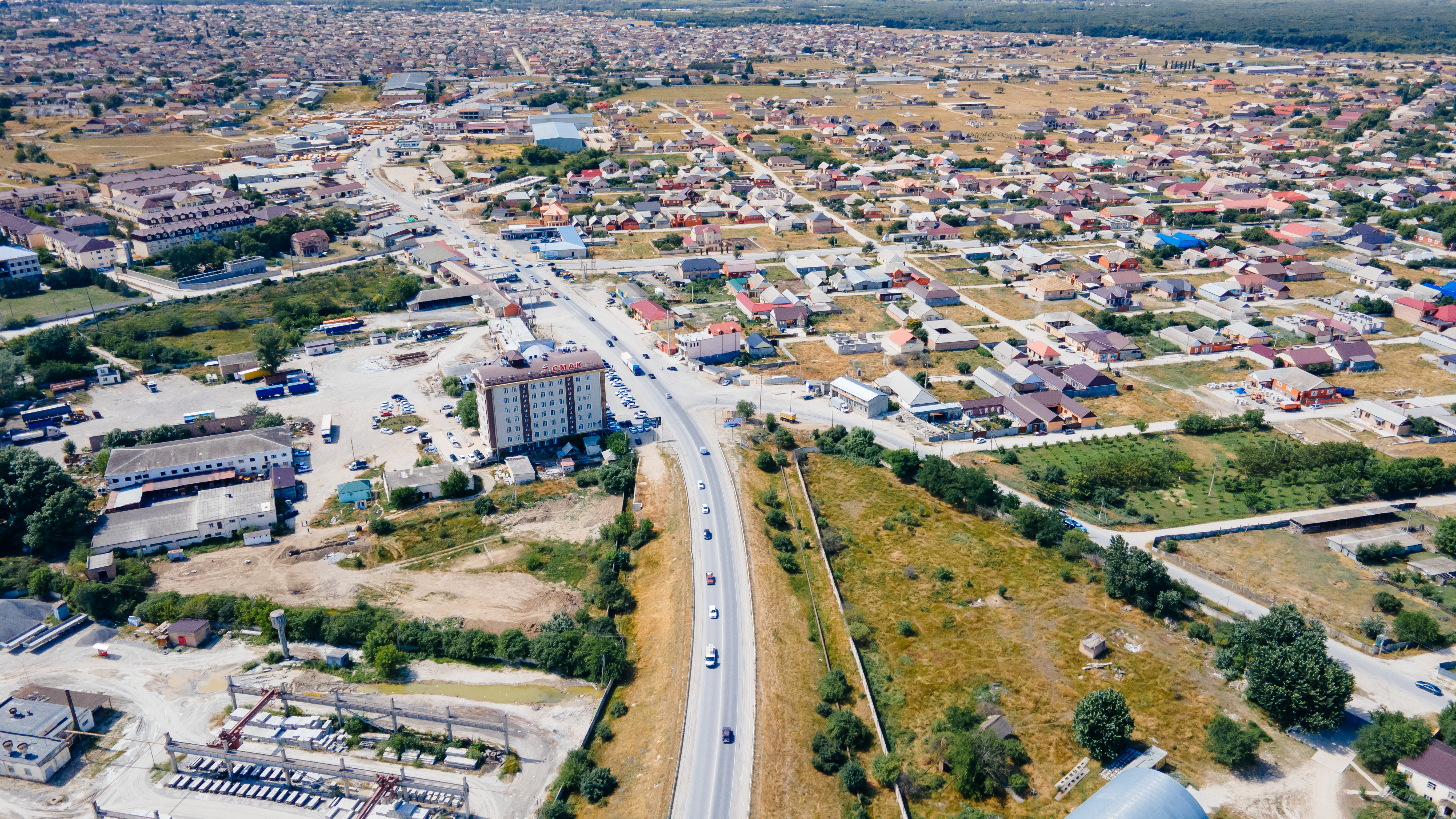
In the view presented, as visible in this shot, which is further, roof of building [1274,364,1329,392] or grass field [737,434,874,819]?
roof of building [1274,364,1329,392]

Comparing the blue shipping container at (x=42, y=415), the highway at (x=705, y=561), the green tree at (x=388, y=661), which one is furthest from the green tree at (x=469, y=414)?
the blue shipping container at (x=42, y=415)

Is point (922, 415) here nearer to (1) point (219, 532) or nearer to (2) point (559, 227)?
(1) point (219, 532)

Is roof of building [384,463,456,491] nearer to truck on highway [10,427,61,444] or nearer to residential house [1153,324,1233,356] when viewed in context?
truck on highway [10,427,61,444]

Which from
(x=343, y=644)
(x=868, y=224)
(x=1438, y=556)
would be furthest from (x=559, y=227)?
(x=1438, y=556)

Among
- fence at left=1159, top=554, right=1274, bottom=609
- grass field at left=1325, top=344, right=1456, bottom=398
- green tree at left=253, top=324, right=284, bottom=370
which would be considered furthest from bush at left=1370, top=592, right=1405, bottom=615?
green tree at left=253, top=324, right=284, bottom=370

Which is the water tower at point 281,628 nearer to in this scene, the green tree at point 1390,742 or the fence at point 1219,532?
the fence at point 1219,532

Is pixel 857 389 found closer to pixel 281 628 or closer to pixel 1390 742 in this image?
pixel 1390 742

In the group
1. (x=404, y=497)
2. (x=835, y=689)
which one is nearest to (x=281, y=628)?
(x=404, y=497)

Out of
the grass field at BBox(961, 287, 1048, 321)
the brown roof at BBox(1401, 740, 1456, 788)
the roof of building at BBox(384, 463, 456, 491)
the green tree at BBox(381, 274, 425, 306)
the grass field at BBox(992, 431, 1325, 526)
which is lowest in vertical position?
the brown roof at BBox(1401, 740, 1456, 788)
